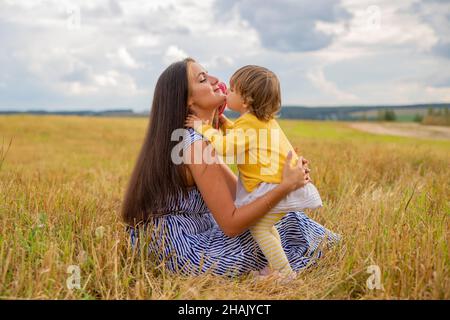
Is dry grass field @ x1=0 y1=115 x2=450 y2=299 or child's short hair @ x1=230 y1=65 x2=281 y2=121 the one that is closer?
dry grass field @ x1=0 y1=115 x2=450 y2=299

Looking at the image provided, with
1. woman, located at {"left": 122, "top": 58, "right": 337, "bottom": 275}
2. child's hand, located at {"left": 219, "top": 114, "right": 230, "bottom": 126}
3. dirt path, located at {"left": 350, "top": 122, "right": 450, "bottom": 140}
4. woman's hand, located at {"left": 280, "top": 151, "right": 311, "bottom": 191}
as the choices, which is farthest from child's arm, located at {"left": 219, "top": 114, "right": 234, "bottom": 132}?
dirt path, located at {"left": 350, "top": 122, "right": 450, "bottom": 140}

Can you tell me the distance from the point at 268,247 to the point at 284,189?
48 centimetres

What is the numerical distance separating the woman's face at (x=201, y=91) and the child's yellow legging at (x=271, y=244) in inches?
33.6

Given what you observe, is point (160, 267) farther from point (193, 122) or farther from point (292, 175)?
point (292, 175)

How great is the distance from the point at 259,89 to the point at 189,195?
0.95 meters

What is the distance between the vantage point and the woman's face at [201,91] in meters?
3.46

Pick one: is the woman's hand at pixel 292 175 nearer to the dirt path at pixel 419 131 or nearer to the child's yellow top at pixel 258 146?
the child's yellow top at pixel 258 146

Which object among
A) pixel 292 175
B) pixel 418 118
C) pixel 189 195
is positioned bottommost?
pixel 189 195

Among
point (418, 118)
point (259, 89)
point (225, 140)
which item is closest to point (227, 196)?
point (225, 140)

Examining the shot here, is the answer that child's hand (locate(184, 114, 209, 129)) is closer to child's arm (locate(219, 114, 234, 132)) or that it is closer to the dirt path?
child's arm (locate(219, 114, 234, 132))

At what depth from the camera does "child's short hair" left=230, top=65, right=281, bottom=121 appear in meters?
3.33

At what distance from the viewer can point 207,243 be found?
12.0 ft
